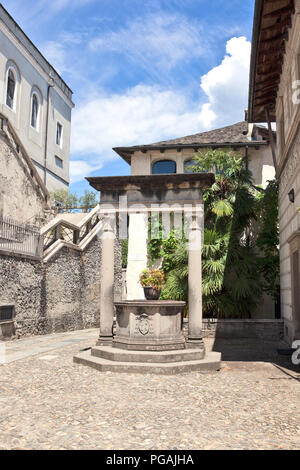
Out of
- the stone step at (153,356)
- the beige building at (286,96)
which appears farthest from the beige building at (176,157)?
the stone step at (153,356)

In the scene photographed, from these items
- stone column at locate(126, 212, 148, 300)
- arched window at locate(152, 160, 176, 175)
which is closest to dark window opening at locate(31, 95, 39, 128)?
arched window at locate(152, 160, 176, 175)

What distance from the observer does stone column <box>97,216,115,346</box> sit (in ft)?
31.4

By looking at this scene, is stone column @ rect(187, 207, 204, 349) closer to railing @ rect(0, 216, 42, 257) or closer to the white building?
railing @ rect(0, 216, 42, 257)

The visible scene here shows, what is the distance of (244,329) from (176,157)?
11.5 m

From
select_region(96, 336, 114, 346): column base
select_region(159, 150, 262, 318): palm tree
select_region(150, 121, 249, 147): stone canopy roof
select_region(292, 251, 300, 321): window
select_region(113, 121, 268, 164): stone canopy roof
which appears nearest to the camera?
select_region(96, 336, 114, 346): column base

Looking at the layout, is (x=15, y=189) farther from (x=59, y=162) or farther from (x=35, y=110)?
(x=59, y=162)

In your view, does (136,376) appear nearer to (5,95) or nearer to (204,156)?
(204,156)

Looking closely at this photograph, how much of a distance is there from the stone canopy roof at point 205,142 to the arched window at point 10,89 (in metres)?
6.66

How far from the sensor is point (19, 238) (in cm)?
1271

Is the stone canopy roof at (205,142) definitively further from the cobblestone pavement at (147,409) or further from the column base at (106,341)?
the cobblestone pavement at (147,409)

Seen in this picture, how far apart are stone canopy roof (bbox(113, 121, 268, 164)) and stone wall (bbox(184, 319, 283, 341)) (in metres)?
10.5

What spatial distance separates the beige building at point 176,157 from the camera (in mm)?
20203
